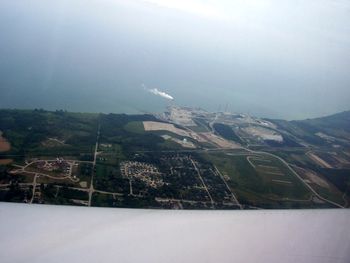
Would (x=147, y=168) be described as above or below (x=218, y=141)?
below

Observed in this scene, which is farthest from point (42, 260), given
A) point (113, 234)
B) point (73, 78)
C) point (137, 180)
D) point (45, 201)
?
point (73, 78)

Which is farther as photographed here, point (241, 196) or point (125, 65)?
point (125, 65)

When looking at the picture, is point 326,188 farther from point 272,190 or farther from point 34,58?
point 34,58

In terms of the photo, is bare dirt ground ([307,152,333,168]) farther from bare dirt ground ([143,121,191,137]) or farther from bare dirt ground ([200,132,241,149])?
bare dirt ground ([143,121,191,137])

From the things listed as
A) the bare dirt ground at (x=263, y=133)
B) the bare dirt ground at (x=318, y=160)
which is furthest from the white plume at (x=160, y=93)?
the bare dirt ground at (x=318, y=160)

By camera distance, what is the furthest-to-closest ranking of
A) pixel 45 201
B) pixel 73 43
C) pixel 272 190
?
pixel 73 43, pixel 272 190, pixel 45 201

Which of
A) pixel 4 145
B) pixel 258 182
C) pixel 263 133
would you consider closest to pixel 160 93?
pixel 263 133

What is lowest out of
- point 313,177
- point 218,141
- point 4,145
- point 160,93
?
point 4,145

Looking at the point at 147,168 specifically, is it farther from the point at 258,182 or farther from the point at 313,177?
the point at 313,177
